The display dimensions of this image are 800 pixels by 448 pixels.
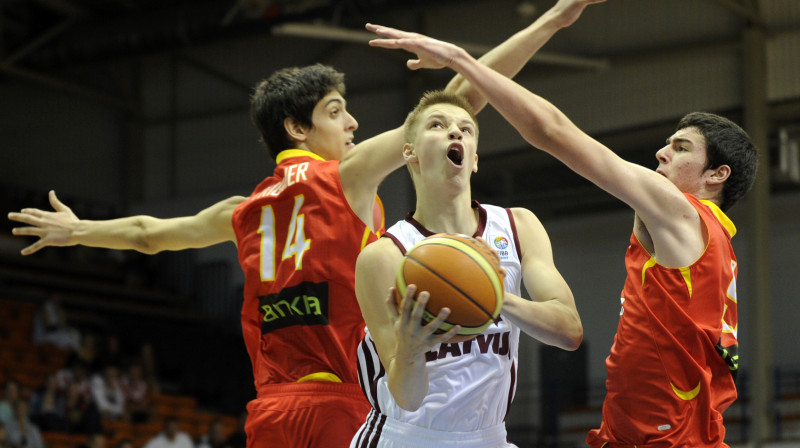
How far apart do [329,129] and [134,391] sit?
12887 mm

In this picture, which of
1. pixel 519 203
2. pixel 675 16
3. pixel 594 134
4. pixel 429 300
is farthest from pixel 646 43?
pixel 429 300

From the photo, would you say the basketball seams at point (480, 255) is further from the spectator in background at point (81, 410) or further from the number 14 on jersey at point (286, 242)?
the spectator in background at point (81, 410)

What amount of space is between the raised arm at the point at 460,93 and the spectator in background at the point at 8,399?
34.9 feet

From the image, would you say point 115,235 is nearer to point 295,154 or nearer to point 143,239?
point 143,239

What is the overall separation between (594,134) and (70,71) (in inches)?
495

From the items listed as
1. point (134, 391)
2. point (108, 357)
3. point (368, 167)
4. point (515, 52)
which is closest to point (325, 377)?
point (368, 167)

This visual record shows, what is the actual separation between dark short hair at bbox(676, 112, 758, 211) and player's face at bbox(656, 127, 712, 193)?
0.09 ft

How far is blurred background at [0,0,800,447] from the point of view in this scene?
17.1 m

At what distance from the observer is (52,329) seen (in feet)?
58.8

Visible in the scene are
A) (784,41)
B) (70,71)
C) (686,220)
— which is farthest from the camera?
(70,71)

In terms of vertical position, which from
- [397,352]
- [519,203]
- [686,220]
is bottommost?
[397,352]

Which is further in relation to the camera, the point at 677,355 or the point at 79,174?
the point at 79,174

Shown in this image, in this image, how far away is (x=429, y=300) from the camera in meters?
3.25

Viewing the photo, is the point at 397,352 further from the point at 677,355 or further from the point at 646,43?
the point at 646,43
